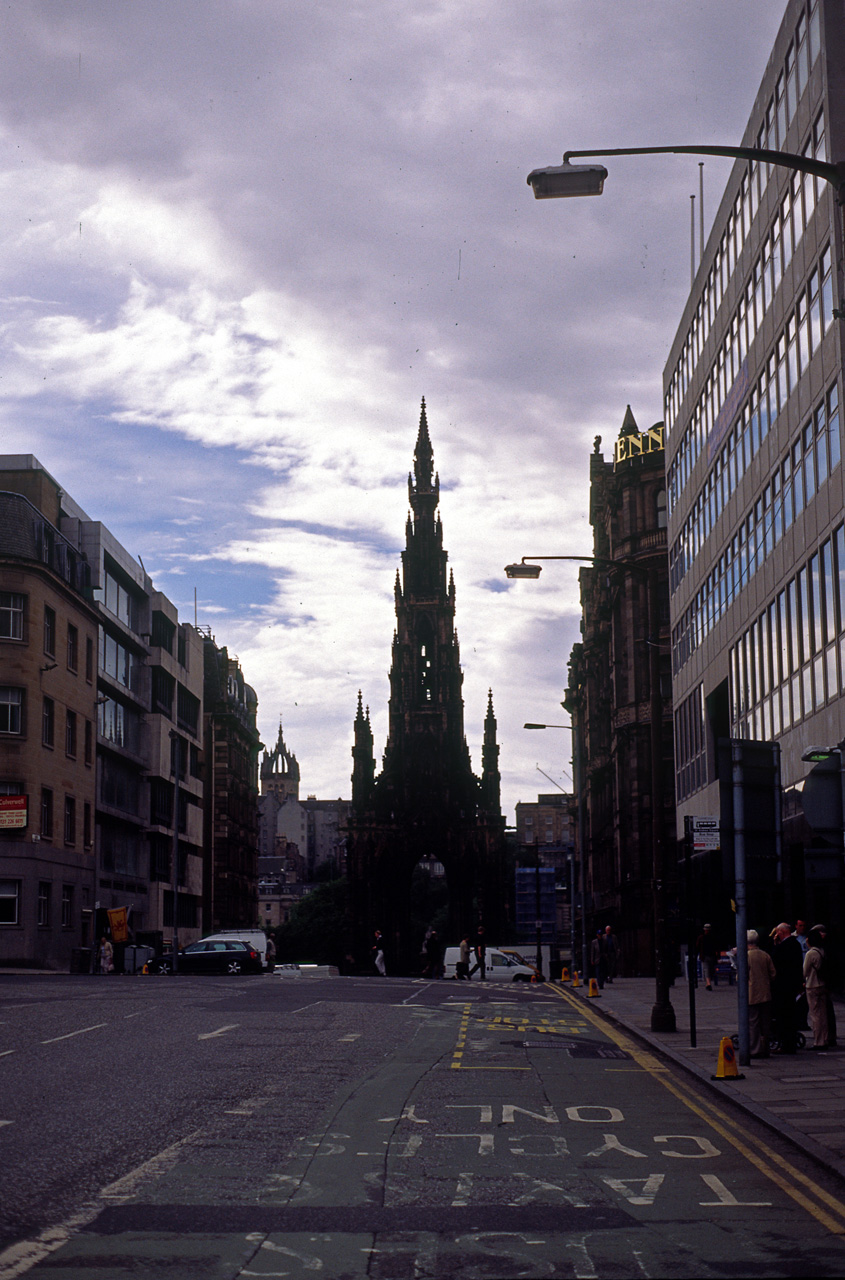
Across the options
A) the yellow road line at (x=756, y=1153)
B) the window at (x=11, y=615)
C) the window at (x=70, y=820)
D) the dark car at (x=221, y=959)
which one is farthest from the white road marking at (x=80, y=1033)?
the window at (x=70, y=820)

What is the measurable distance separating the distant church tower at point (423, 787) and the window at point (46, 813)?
68.5 metres

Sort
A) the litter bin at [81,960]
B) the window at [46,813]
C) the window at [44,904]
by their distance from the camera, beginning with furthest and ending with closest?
the window at [46,813] → the litter bin at [81,960] → the window at [44,904]

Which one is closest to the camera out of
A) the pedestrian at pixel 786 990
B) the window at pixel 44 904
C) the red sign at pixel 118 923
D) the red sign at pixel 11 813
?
the pedestrian at pixel 786 990

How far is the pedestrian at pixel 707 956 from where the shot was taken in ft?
124

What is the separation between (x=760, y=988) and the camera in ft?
59.7

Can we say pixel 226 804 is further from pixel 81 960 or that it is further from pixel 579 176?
pixel 579 176

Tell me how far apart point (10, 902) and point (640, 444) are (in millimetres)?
34766

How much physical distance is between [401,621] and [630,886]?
72529 millimetres

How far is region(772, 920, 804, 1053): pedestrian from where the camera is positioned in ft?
61.1

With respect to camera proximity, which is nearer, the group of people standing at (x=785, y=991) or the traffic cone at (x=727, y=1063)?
the traffic cone at (x=727, y=1063)

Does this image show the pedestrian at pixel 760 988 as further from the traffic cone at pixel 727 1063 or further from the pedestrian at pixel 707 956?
the pedestrian at pixel 707 956

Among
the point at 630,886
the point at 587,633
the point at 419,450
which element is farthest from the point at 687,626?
the point at 419,450

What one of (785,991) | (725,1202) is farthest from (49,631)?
(725,1202)

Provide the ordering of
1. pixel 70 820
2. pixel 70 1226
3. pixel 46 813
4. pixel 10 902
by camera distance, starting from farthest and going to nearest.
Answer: pixel 70 820 → pixel 46 813 → pixel 10 902 → pixel 70 1226
